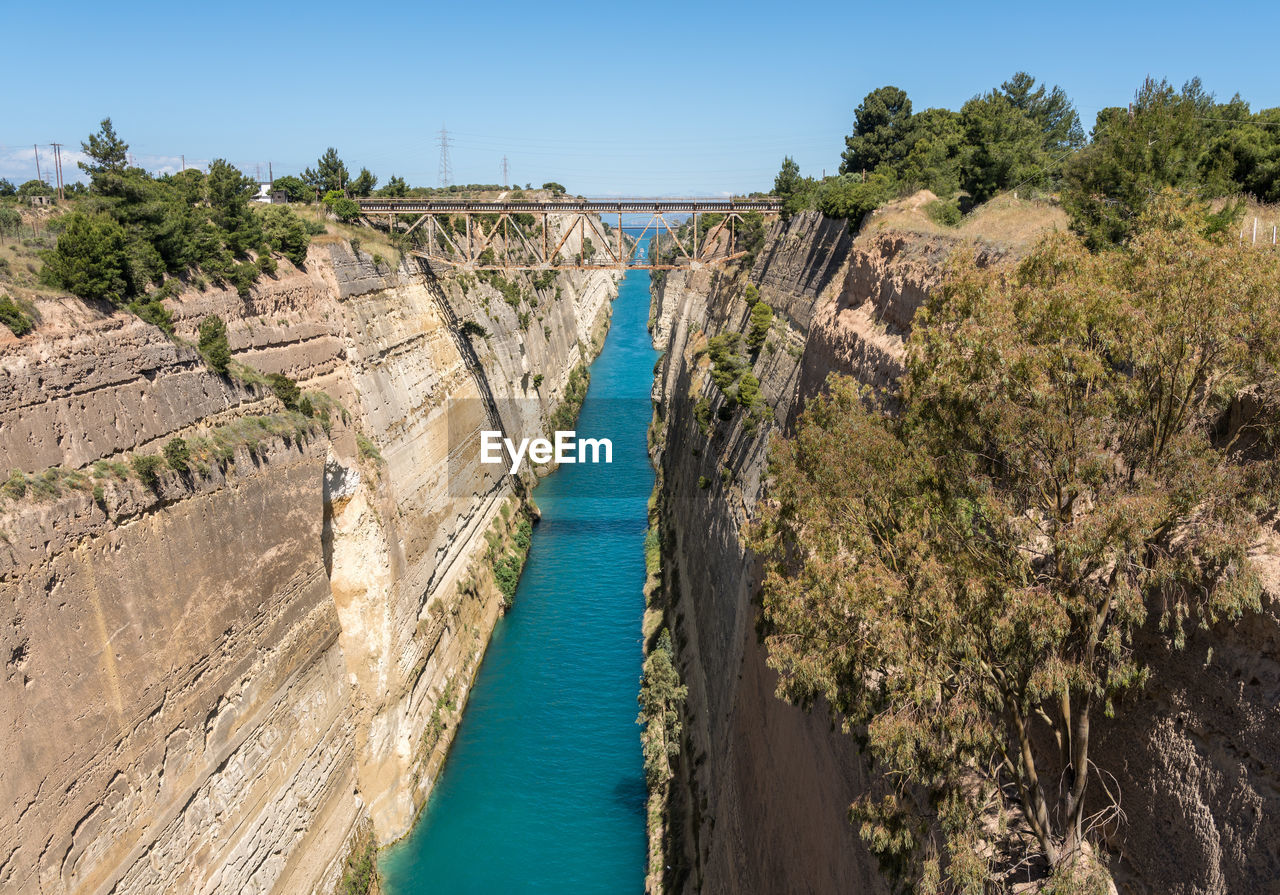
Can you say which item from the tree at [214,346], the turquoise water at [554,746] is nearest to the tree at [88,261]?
the tree at [214,346]

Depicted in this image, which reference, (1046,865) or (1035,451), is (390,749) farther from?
(1035,451)

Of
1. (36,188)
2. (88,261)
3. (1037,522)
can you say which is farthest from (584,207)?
(1037,522)

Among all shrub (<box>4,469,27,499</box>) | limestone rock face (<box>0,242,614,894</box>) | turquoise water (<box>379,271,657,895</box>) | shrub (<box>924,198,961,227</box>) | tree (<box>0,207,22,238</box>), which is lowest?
turquoise water (<box>379,271,657,895</box>)

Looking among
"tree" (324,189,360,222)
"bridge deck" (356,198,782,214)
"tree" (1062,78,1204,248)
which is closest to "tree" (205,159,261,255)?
"tree" (324,189,360,222)

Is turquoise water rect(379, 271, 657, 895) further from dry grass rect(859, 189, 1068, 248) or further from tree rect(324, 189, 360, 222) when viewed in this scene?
dry grass rect(859, 189, 1068, 248)

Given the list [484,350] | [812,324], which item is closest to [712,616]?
[812,324]
